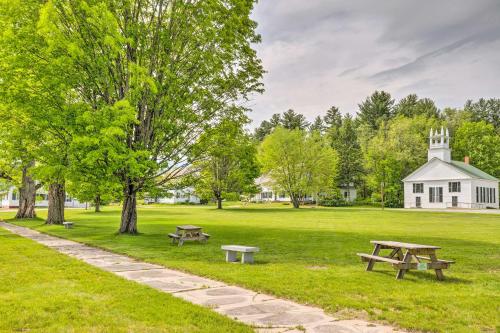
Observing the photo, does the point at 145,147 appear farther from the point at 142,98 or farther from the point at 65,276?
the point at 65,276

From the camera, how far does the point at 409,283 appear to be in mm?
8688

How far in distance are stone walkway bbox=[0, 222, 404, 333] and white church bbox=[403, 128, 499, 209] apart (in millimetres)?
52012

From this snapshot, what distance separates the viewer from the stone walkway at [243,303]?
18.3ft

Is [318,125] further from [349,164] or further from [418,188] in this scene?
[418,188]

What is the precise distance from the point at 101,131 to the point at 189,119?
207 inches

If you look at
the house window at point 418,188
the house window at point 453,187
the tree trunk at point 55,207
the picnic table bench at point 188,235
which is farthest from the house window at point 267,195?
the picnic table bench at point 188,235

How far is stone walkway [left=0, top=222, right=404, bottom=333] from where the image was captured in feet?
18.3

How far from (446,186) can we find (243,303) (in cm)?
5502

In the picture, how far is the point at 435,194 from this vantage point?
56.6m

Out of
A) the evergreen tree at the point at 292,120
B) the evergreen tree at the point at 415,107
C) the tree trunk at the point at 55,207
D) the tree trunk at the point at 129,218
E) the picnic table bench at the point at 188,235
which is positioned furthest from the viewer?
the evergreen tree at the point at 292,120

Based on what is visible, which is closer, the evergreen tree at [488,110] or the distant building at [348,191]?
the distant building at [348,191]

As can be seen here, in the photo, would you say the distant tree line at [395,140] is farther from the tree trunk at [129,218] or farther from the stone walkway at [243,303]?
the stone walkway at [243,303]

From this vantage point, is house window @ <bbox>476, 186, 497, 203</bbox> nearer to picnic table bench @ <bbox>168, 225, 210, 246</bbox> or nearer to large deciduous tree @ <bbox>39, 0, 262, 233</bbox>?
large deciduous tree @ <bbox>39, 0, 262, 233</bbox>

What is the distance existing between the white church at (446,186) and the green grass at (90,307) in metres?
53.6
